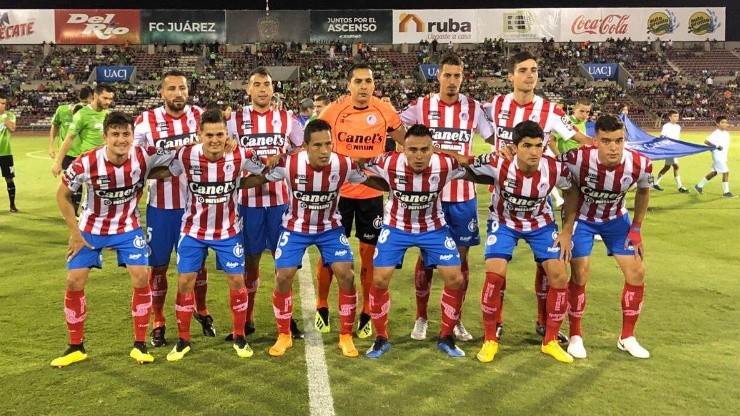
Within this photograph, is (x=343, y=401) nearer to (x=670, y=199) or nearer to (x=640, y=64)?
(x=670, y=199)

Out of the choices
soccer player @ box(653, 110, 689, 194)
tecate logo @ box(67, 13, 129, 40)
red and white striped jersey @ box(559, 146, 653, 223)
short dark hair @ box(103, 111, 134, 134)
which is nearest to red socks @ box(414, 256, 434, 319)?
red and white striped jersey @ box(559, 146, 653, 223)

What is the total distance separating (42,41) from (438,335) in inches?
1957

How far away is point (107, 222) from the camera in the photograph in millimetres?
4547

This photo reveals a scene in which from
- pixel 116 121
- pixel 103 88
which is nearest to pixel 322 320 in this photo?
pixel 116 121

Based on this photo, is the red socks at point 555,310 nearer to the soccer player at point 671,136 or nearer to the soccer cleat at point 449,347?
the soccer cleat at point 449,347

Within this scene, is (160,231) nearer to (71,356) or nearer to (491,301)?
(71,356)

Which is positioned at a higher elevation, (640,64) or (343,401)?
(640,64)

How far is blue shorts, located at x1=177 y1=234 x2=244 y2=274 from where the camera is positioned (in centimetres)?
462

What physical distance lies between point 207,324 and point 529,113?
3.31 meters

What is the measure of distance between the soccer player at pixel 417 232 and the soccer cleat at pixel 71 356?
86.0 inches

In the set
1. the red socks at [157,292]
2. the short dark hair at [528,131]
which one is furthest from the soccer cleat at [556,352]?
the red socks at [157,292]

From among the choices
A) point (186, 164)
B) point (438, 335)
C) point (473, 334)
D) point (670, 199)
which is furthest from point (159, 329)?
point (670, 199)

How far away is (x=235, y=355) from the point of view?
4.64m

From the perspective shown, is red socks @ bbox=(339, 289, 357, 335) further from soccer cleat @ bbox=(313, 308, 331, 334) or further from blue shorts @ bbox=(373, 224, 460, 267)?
soccer cleat @ bbox=(313, 308, 331, 334)
